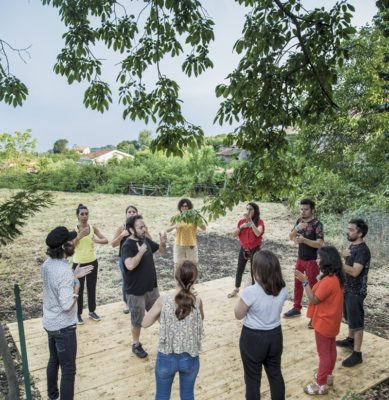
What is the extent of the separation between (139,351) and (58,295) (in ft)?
4.91

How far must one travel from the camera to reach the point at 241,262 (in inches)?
217

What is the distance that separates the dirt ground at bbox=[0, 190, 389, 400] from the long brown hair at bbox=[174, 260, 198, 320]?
4.08 feet

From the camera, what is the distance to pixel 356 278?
12.3 ft

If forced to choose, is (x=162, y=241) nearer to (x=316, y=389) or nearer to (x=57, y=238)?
(x=57, y=238)

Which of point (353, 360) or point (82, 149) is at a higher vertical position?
point (82, 149)

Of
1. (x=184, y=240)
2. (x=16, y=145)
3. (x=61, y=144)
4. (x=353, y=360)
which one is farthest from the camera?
(x=61, y=144)

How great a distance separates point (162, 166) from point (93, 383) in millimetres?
19767

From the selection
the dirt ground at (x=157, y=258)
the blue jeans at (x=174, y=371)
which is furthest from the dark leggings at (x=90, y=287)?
the blue jeans at (x=174, y=371)

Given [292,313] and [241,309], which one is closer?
[241,309]

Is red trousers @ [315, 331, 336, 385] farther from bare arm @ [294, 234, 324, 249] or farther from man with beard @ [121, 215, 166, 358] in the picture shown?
man with beard @ [121, 215, 166, 358]

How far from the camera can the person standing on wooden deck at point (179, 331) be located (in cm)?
250

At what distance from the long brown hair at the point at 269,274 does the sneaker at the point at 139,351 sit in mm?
1977

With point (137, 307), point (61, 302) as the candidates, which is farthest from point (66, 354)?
point (137, 307)

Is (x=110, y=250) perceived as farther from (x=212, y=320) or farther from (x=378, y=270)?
(x=378, y=270)
